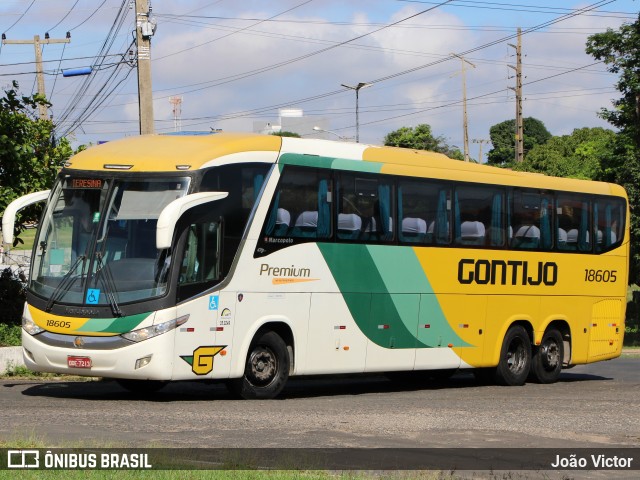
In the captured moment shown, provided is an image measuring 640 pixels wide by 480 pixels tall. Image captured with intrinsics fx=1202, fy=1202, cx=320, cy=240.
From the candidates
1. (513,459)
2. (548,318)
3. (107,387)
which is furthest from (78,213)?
(548,318)

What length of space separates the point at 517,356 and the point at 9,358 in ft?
30.6

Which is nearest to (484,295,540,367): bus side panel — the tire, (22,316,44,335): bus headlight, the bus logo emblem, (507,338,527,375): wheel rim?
(507,338,527,375): wheel rim

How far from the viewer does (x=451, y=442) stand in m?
12.8

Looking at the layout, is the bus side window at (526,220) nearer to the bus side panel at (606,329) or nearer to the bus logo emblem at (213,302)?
the bus side panel at (606,329)

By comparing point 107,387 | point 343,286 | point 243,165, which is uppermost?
point 243,165

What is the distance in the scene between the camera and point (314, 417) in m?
14.6

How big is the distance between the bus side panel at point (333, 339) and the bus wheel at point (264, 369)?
0.62 meters

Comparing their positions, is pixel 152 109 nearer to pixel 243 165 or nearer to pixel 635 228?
pixel 243 165

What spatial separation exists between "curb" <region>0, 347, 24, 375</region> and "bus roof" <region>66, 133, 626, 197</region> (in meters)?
5.39

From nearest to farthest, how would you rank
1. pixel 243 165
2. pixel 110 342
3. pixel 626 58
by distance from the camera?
pixel 110 342 → pixel 243 165 → pixel 626 58

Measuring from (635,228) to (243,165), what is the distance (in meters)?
33.3

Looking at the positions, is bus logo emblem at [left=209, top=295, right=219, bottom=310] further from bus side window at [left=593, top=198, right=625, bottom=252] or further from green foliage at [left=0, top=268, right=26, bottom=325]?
bus side window at [left=593, top=198, right=625, bottom=252]

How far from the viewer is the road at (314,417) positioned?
12.4 meters

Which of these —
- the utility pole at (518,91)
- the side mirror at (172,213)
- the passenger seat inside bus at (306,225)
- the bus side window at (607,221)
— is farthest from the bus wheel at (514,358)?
the utility pole at (518,91)
